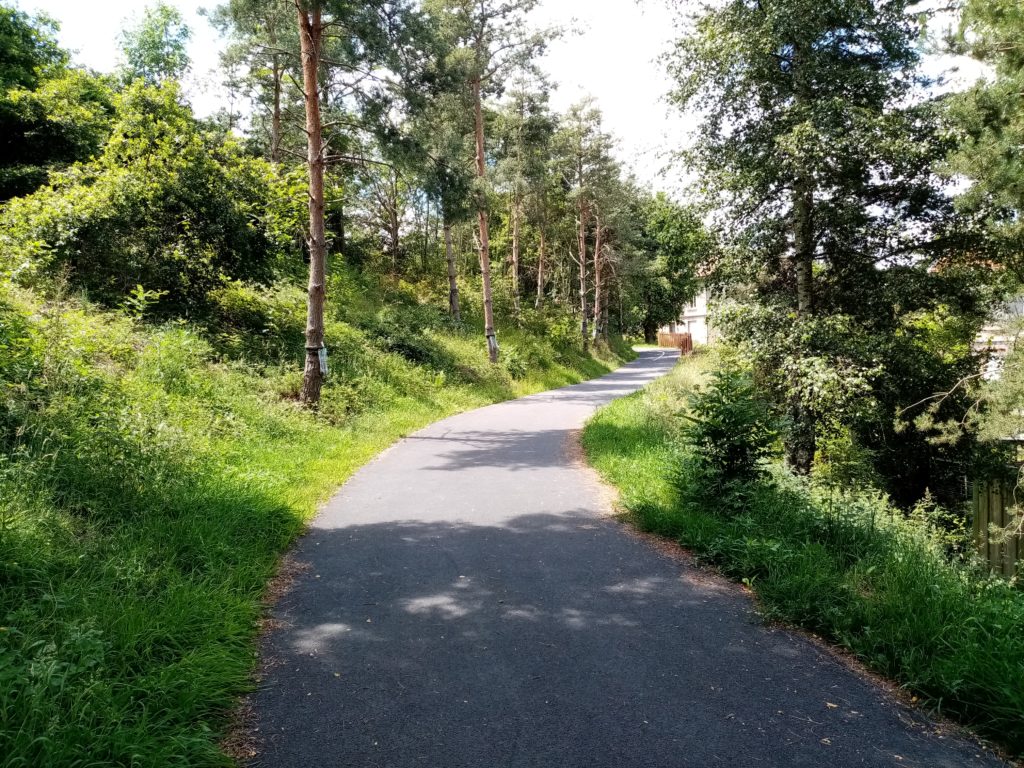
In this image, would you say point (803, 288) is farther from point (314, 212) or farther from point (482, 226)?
point (482, 226)

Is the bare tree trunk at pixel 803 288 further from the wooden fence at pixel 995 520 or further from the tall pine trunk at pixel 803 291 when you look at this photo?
the wooden fence at pixel 995 520

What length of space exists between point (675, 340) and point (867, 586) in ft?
178

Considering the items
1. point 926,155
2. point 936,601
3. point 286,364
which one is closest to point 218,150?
point 286,364

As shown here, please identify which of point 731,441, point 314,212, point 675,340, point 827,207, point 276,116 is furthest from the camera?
point 675,340

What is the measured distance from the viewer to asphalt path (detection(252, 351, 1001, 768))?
9.25 ft

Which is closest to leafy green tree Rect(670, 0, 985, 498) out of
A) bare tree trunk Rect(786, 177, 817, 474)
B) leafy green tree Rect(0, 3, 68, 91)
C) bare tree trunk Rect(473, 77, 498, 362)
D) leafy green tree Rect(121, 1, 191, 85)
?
bare tree trunk Rect(786, 177, 817, 474)

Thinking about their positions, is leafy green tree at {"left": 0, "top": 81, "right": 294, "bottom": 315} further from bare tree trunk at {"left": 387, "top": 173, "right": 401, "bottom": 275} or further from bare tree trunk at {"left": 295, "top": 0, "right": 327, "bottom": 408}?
bare tree trunk at {"left": 387, "top": 173, "right": 401, "bottom": 275}

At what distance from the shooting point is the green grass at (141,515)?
2771mm

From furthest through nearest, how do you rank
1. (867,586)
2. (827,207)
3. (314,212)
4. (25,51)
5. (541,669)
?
(25,51) → (314,212) → (827,207) → (867,586) → (541,669)

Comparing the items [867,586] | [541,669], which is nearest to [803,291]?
[867,586]

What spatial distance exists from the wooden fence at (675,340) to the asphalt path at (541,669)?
45.9m

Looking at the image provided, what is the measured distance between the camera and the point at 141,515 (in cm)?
502

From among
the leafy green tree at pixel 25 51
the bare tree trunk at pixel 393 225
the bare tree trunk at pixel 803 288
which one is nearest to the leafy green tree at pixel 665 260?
the bare tree trunk at pixel 803 288

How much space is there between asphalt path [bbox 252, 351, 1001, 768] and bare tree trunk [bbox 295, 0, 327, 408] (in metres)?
5.54
